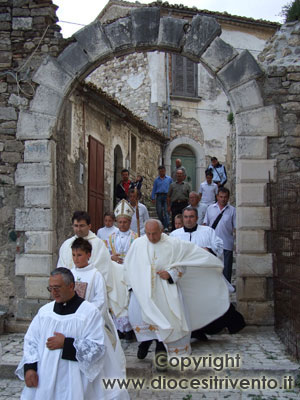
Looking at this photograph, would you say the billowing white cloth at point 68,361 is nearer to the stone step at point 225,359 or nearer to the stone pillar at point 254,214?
the stone step at point 225,359

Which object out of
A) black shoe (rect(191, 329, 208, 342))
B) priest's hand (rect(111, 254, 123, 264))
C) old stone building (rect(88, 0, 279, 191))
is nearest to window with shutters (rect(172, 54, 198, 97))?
old stone building (rect(88, 0, 279, 191))

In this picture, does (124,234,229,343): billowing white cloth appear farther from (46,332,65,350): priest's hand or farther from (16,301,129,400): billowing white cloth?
(46,332,65,350): priest's hand

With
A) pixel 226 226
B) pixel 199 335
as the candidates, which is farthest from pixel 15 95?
pixel 199 335

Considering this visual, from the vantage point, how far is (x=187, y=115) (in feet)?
65.6

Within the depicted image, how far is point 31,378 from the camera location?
132 inches

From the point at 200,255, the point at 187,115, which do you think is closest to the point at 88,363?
the point at 200,255

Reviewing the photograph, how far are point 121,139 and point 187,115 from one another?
5.17 m

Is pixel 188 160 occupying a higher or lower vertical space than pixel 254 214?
higher

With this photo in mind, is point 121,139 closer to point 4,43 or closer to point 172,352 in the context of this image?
Answer: point 4,43

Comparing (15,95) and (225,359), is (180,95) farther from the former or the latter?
(225,359)

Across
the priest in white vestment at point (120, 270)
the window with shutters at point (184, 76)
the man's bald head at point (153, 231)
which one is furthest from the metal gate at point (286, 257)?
the window with shutters at point (184, 76)

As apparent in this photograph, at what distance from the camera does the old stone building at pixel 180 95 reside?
64.1 feet

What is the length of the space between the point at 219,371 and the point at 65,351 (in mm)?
2389

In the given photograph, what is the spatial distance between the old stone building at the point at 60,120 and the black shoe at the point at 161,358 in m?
1.95
